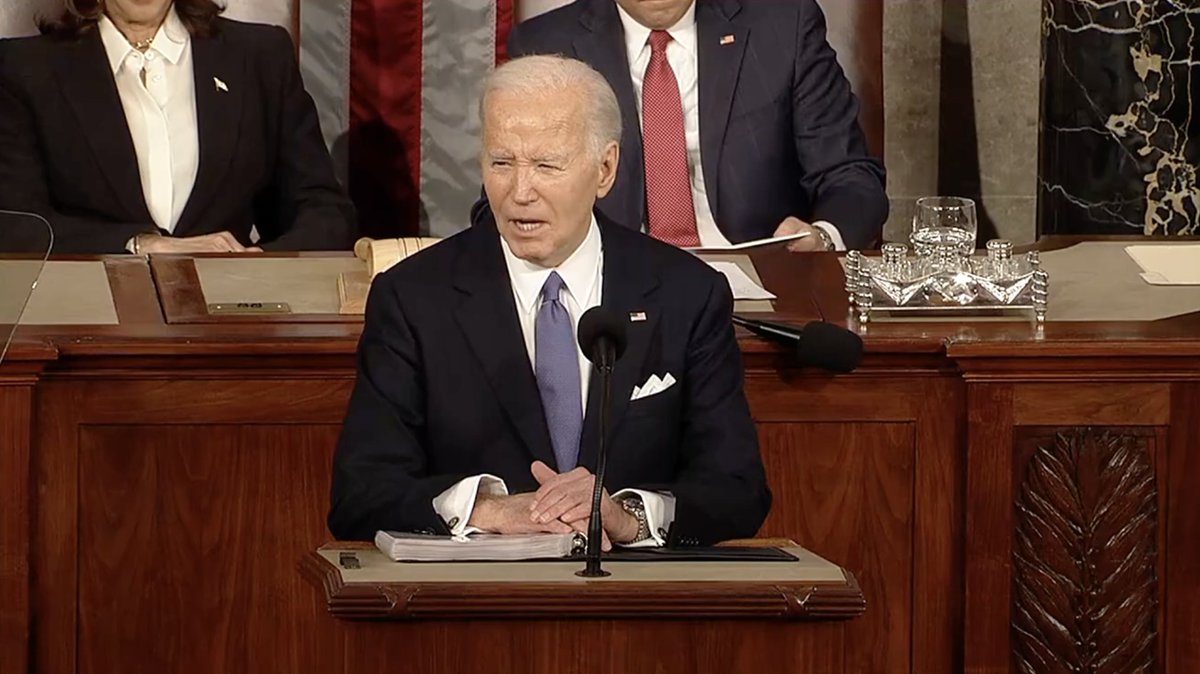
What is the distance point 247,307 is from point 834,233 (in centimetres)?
134

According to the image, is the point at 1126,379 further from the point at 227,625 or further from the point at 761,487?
the point at 227,625

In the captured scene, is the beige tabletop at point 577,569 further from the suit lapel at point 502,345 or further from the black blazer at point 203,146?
the black blazer at point 203,146

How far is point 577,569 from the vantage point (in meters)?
2.57

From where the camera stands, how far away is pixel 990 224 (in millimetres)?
6184

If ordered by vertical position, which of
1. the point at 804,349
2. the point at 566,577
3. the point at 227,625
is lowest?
the point at 227,625

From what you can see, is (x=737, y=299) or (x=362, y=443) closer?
(x=362, y=443)

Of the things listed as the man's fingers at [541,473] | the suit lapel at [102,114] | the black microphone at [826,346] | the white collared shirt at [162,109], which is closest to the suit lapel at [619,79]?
the white collared shirt at [162,109]

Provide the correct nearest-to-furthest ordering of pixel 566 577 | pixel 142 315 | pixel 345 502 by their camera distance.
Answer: pixel 566 577 → pixel 345 502 → pixel 142 315

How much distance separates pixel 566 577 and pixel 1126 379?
1.48 metres

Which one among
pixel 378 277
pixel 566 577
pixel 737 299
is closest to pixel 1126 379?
pixel 737 299

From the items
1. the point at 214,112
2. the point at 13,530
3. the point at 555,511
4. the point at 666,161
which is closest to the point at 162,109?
the point at 214,112

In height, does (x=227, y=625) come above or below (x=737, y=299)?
below

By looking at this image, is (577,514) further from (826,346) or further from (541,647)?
(826,346)

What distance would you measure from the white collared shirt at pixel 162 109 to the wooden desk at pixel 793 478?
1483mm
